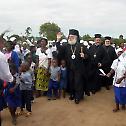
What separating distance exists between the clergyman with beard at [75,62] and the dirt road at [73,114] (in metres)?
0.29

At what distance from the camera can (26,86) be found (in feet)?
31.8

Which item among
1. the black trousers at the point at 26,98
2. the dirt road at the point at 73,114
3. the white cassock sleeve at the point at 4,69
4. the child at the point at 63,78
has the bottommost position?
the dirt road at the point at 73,114

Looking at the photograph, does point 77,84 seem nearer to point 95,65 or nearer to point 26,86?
point 95,65

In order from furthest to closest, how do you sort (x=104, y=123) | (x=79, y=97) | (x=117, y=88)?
(x=79, y=97)
(x=117, y=88)
(x=104, y=123)

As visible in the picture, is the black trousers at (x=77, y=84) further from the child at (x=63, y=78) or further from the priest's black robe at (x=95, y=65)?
the priest's black robe at (x=95, y=65)

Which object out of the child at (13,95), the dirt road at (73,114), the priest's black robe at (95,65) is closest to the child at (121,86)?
the dirt road at (73,114)

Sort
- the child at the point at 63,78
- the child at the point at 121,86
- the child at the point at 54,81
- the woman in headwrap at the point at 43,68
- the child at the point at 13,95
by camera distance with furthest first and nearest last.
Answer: the woman in headwrap at the point at 43,68
the child at the point at 54,81
the child at the point at 63,78
the child at the point at 121,86
the child at the point at 13,95

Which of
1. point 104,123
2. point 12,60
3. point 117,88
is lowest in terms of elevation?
point 104,123

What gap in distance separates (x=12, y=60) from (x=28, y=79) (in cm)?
60

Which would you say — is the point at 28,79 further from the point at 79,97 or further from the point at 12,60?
the point at 79,97

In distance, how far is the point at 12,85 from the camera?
898 cm

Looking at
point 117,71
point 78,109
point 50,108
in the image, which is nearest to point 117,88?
point 117,71

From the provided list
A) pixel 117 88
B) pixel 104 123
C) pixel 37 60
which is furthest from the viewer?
pixel 37 60

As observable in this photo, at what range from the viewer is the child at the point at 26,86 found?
9.63 meters
